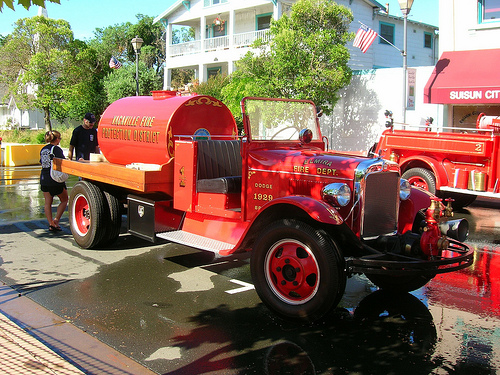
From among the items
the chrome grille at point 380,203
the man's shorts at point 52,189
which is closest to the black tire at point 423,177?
the chrome grille at point 380,203

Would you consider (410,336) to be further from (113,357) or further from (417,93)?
(417,93)

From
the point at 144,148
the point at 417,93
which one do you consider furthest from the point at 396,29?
the point at 144,148

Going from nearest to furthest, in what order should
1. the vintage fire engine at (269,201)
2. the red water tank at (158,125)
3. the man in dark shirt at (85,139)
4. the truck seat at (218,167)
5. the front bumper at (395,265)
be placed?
the front bumper at (395,265)
the vintage fire engine at (269,201)
the truck seat at (218,167)
the red water tank at (158,125)
the man in dark shirt at (85,139)

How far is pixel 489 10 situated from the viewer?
52.0 feet

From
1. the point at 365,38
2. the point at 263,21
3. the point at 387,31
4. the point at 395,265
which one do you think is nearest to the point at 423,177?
the point at 395,265

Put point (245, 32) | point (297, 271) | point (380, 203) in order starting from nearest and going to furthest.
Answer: point (297, 271)
point (380, 203)
point (245, 32)

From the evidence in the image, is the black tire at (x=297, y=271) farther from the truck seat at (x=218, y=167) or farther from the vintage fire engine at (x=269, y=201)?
the truck seat at (x=218, y=167)

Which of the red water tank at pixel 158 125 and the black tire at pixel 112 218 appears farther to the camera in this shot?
the black tire at pixel 112 218

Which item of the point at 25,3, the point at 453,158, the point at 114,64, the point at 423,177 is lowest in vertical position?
the point at 423,177

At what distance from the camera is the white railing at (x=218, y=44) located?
24859mm

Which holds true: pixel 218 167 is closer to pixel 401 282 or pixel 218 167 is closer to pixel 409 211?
pixel 409 211

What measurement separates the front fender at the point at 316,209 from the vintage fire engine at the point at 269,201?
1 centimetres

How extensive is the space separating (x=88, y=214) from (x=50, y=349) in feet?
11.8

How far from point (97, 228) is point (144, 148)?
126cm
